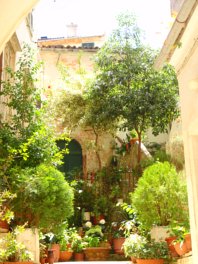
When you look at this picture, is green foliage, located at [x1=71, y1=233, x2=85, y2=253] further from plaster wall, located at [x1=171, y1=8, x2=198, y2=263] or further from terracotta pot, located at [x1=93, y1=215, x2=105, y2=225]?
plaster wall, located at [x1=171, y1=8, x2=198, y2=263]

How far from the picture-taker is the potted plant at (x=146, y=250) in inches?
300

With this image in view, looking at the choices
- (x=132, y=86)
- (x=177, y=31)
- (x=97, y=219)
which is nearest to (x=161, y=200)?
(x=97, y=219)

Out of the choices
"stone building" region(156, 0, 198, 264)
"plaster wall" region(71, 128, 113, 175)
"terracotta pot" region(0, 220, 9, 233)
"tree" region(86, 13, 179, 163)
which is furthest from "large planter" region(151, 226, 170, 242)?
"plaster wall" region(71, 128, 113, 175)

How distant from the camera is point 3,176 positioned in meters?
7.87

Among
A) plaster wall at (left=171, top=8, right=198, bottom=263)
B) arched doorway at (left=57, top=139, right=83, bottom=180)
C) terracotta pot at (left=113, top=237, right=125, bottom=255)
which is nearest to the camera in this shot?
plaster wall at (left=171, top=8, right=198, bottom=263)

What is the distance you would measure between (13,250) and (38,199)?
1192 mm

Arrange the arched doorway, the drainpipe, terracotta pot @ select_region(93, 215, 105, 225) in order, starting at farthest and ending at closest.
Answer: the arched doorway < terracotta pot @ select_region(93, 215, 105, 225) < the drainpipe

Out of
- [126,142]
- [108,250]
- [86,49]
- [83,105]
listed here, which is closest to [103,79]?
[83,105]

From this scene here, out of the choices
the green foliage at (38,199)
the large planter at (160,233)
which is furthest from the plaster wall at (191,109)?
→ the large planter at (160,233)

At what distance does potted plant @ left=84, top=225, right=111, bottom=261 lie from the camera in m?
10.6

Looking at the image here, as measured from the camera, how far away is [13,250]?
6680mm

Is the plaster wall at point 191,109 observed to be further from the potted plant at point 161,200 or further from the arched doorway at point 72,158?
the arched doorway at point 72,158

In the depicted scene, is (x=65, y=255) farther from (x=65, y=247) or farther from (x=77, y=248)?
(x=77, y=248)

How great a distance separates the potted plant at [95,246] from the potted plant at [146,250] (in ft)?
8.75
